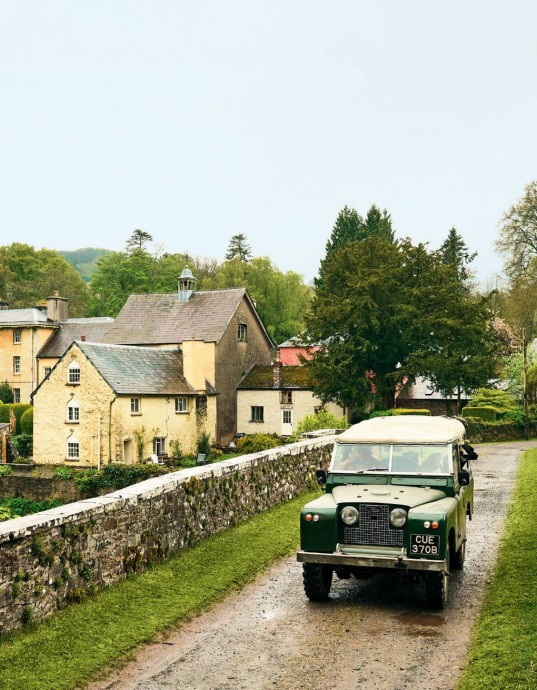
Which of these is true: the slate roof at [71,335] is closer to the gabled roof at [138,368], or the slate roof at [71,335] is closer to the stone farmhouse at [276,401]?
the gabled roof at [138,368]

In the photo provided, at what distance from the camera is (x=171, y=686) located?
6.68m

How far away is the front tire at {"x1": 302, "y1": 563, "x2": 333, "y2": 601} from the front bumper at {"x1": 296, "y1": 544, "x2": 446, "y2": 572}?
0.16m

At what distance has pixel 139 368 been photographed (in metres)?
43.2

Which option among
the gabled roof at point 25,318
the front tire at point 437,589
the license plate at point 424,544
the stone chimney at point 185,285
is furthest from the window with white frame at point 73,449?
the license plate at point 424,544

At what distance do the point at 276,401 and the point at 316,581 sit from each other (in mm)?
40346

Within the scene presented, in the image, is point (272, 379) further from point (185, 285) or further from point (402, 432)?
point (402, 432)

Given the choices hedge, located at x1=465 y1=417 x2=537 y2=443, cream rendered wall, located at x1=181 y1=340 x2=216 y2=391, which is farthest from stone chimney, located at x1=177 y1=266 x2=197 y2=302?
hedge, located at x1=465 y1=417 x2=537 y2=443

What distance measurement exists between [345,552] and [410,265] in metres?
34.5

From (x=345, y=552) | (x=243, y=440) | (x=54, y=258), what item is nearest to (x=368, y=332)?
(x=243, y=440)

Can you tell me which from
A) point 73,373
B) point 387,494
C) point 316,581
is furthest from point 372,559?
point 73,373

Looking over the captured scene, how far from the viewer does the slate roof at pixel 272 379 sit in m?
48.9

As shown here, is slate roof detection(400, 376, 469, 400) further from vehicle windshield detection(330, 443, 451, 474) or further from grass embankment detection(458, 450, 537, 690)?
vehicle windshield detection(330, 443, 451, 474)

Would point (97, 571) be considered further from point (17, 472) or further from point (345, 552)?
point (17, 472)

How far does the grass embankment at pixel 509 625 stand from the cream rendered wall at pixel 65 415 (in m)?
29.5
